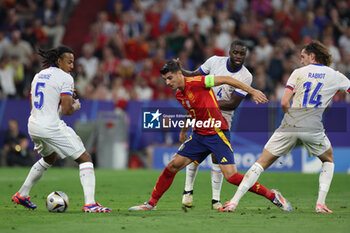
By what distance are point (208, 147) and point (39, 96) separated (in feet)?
7.85

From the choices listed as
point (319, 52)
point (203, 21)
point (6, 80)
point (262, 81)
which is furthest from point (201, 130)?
point (203, 21)

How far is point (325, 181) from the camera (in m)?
8.79

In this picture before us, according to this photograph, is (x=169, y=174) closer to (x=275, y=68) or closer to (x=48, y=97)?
(x=48, y=97)

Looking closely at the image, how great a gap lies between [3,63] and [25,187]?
38.2 ft

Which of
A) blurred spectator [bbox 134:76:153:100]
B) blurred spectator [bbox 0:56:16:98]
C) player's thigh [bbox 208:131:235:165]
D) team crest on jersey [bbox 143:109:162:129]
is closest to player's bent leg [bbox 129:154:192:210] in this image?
player's thigh [bbox 208:131:235:165]

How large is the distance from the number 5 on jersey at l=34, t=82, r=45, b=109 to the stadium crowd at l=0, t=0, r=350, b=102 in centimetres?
1076

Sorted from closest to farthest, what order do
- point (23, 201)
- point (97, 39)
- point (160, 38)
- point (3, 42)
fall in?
point (23, 201), point (3, 42), point (160, 38), point (97, 39)

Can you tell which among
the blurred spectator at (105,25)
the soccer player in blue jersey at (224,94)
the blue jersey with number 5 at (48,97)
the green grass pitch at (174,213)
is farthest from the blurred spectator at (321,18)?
the blue jersey with number 5 at (48,97)

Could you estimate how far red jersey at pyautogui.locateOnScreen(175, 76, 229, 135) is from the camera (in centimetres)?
868

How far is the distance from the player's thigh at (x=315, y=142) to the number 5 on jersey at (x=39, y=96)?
3.50 metres

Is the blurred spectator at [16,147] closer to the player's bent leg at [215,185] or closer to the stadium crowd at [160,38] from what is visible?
the stadium crowd at [160,38]

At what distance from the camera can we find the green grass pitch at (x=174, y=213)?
283 inches

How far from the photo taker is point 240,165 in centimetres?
1762

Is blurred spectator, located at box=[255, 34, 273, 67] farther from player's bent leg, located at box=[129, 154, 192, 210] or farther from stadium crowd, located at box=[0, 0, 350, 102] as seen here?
player's bent leg, located at box=[129, 154, 192, 210]
